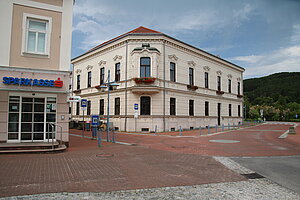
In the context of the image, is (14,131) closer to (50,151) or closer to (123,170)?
(50,151)

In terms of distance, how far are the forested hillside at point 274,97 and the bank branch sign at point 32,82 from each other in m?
76.0

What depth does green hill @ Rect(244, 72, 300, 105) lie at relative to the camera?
358ft

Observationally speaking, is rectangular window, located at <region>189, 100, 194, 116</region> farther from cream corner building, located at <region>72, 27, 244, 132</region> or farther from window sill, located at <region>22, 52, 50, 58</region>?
window sill, located at <region>22, 52, 50, 58</region>

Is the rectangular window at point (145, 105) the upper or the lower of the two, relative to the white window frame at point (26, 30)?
lower

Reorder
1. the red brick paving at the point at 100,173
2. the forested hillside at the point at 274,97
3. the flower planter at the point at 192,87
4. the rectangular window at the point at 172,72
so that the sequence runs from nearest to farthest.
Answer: the red brick paving at the point at 100,173 → the rectangular window at the point at 172,72 → the flower planter at the point at 192,87 → the forested hillside at the point at 274,97

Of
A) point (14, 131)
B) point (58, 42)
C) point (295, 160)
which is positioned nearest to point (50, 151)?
point (14, 131)

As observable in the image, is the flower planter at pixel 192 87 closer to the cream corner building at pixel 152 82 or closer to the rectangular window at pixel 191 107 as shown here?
the cream corner building at pixel 152 82

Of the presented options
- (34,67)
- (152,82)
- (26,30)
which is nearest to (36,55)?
(34,67)

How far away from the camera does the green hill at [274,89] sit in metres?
109

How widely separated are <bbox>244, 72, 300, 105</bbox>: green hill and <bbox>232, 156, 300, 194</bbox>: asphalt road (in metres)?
103

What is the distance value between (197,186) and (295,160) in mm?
6416

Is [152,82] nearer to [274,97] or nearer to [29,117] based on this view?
[29,117]

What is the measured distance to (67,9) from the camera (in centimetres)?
1345

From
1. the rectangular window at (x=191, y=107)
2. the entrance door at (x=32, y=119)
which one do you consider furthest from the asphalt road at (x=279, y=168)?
the rectangular window at (x=191, y=107)
